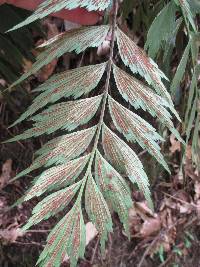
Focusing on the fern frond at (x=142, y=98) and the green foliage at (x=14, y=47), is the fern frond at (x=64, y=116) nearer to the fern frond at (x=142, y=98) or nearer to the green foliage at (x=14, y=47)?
the fern frond at (x=142, y=98)

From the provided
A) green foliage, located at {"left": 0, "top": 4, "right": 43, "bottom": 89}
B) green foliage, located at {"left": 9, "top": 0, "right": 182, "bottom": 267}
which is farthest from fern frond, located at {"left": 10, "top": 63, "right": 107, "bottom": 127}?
green foliage, located at {"left": 0, "top": 4, "right": 43, "bottom": 89}

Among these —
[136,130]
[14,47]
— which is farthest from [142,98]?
[14,47]

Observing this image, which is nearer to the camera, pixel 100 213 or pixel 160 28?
pixel 100 213

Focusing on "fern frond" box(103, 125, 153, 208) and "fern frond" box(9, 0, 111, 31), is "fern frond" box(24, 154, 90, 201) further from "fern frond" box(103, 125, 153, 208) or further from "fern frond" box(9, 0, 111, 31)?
"fern frond" box(9, 0, 111, 31)

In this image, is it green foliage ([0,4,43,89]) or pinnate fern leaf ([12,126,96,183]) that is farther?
green foliage ([0,4,43,89])

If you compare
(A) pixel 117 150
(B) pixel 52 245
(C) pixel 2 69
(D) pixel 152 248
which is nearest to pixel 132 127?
(A) pixel 117 150

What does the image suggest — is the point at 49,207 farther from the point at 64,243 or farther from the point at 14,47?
the point at 14,47

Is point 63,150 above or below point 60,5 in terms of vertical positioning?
below
